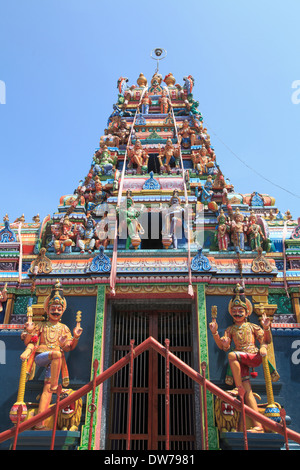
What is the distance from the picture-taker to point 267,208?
1499cm

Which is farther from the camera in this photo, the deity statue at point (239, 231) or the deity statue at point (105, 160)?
the deity statue at point (105, 160)

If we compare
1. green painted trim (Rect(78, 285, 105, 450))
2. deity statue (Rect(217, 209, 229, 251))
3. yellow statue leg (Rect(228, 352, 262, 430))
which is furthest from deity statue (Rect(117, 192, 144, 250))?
yellow statue leg (Rect(228, 352, 262, 430))

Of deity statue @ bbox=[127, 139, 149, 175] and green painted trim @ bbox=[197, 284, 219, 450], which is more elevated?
deity statue @ bbox=[127, 139, 149, 175]

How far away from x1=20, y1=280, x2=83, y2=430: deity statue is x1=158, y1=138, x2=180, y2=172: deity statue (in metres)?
7.74

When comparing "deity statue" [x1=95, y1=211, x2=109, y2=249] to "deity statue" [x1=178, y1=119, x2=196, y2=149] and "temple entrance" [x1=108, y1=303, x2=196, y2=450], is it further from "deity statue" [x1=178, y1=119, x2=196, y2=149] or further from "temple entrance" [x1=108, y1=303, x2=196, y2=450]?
"deity statue" [x1=178, y1=119, x2=196, y2=149]

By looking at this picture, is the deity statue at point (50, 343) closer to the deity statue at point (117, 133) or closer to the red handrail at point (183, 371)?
the red handrail at point (183, 371)

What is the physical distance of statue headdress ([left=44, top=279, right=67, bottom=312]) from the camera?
965 centimetres

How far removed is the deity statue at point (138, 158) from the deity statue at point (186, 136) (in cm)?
218

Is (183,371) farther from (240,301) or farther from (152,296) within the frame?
(152,296)

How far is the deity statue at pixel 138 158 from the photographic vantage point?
15703mm

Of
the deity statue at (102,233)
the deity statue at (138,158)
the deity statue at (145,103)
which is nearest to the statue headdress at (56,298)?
the deity statue at (102,233)
